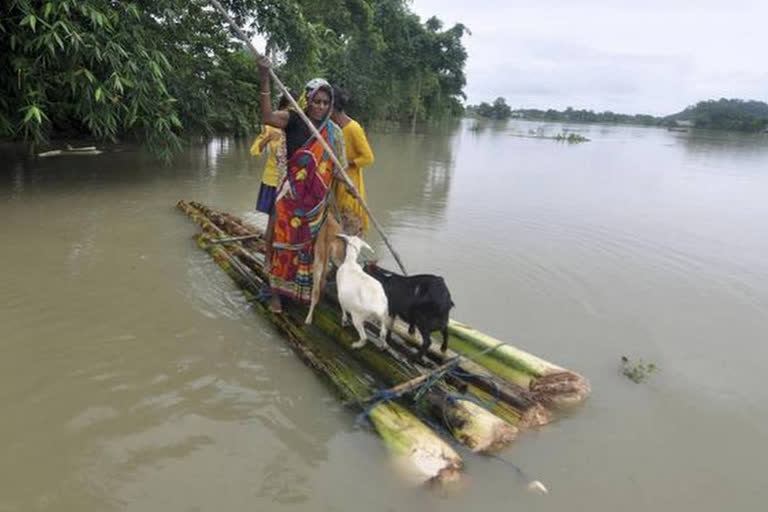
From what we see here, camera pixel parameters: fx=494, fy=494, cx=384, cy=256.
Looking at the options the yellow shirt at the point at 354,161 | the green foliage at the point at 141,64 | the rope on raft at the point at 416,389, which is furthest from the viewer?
the green foliage at the point at 141,64

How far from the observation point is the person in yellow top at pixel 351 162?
12.0ft

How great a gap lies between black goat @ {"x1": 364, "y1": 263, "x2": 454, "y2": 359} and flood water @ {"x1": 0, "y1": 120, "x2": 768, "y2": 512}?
2.32 feet

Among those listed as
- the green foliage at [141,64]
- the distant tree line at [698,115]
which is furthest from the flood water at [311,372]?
the distant tree line at [698,115]

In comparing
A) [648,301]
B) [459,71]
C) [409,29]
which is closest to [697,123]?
[459,71]

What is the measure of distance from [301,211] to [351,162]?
58 cm

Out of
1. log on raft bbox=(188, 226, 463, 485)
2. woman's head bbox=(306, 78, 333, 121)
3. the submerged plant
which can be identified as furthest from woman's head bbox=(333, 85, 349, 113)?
the submerged plant

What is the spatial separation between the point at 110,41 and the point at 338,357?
5.07 m

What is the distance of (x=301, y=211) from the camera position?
3.74 m

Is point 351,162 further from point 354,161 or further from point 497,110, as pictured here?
point 497,110

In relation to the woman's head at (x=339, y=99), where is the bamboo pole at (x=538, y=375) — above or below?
below

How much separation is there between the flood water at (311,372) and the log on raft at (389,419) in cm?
11

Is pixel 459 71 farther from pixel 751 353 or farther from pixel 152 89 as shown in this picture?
pixel 751 353

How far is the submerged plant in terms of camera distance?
12.3ft

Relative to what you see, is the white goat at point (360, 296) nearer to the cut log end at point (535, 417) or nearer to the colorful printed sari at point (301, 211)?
the colorful printed sari at point (301, 211)
